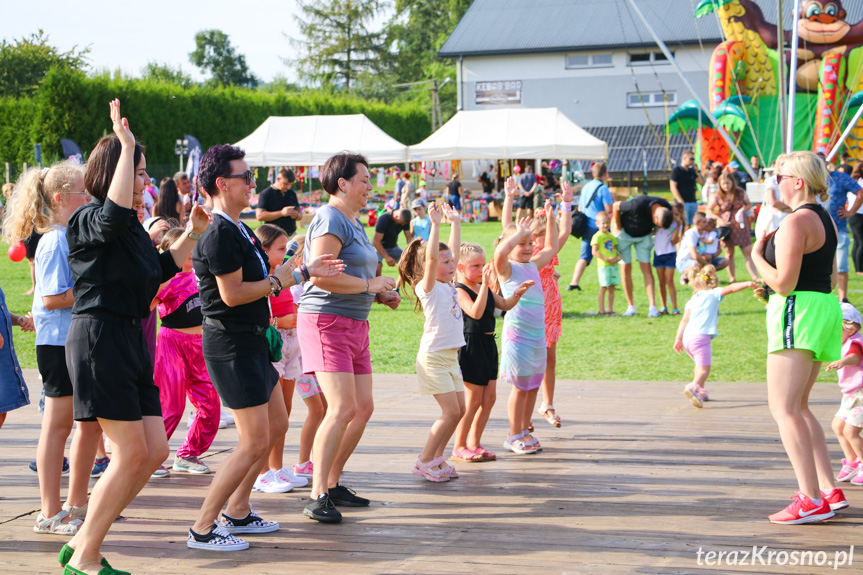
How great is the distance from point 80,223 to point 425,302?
7.54ft

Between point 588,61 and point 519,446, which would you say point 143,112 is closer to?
point 588,61

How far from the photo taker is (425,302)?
5.45m

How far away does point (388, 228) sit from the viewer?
1402 centimetres

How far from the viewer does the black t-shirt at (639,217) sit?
12.4 metres

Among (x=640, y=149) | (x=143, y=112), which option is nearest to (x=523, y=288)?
(x=143, y=112)

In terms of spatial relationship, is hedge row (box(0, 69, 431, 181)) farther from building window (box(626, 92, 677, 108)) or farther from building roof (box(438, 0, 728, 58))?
building window (box(626, 92, 677, 108))

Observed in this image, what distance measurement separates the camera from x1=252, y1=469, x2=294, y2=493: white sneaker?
5.17 m

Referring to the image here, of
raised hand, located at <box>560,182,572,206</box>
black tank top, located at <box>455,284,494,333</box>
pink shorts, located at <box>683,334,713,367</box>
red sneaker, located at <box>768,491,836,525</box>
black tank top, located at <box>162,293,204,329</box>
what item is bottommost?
red sneaker, located at <box>768,491,836,525</box>

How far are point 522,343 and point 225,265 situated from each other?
2.66m

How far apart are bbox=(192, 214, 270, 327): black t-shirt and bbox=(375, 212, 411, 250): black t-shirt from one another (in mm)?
9830

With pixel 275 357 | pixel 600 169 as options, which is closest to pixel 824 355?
pixel 275 357

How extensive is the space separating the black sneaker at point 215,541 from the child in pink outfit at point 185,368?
1454 mm

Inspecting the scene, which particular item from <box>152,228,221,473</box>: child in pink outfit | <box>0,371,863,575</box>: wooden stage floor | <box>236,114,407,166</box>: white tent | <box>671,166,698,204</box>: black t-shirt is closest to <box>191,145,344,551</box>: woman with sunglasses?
<box>0,371,863,575</box>: wooden stage floor

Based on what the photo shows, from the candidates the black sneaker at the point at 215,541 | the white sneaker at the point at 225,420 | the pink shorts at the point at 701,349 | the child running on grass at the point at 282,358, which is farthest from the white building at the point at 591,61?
the black sneaker at the point at 215,541
